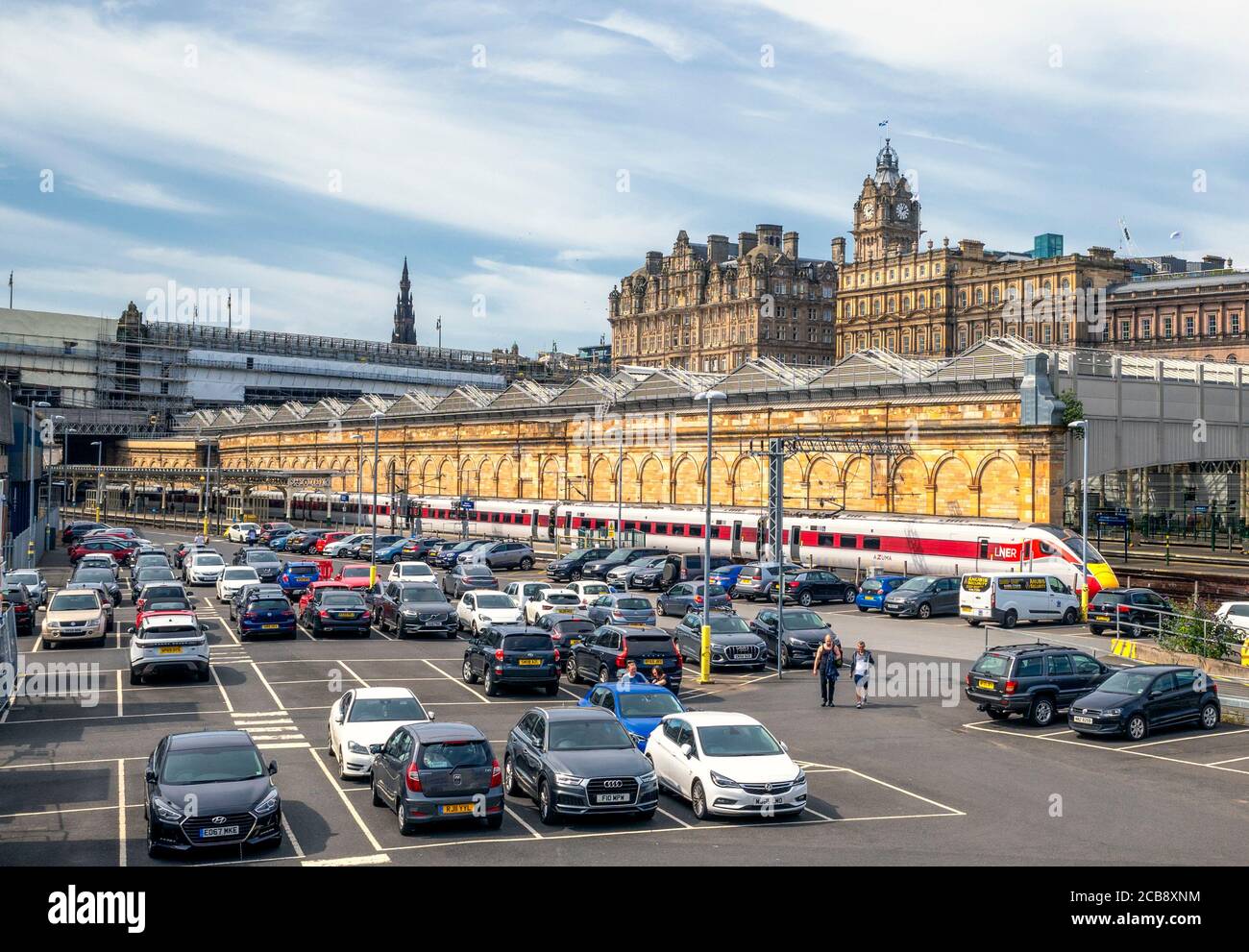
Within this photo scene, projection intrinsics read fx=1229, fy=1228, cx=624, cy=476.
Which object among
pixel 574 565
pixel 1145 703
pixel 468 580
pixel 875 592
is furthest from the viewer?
pixel 574 565

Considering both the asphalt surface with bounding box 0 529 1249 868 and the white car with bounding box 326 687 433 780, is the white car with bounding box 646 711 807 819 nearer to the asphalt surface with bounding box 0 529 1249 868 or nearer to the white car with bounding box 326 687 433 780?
the asphalt surface with bounding box 0 529 1249 868

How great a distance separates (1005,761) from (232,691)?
1742 cm

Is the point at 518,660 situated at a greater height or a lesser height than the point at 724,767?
greater

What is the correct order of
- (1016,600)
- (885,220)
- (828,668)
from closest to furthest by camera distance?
1. (828,668)
2. (1016,600)
3. (885,220)

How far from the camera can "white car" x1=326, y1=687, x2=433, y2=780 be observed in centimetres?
2038

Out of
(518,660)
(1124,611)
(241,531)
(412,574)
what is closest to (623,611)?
(518,660)

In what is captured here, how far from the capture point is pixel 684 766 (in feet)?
63.3

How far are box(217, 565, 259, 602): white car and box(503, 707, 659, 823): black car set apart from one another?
28955mm

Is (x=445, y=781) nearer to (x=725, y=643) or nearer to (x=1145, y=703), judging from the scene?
(x=1145, y=703)

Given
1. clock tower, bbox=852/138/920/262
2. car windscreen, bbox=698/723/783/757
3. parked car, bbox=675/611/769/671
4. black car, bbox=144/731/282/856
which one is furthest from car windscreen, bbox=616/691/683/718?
clock tower, bbox=852/138/920/262

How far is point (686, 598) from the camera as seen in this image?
147 ft

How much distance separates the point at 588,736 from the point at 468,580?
32.5 metres
